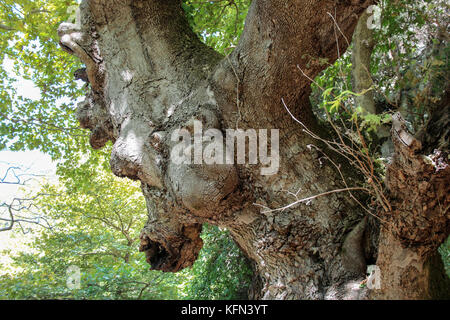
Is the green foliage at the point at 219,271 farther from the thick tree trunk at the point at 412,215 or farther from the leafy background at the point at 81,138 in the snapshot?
the thick tree trunk at the point at 412,215

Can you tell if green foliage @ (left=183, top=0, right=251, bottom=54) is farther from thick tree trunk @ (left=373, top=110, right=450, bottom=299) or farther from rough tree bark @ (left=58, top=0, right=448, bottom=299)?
thick tree trunk @ (left=373, top=110, right=450, bottom=299)

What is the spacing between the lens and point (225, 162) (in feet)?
8.57

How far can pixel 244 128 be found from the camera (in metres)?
2.75

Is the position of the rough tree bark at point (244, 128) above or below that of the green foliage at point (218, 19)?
below

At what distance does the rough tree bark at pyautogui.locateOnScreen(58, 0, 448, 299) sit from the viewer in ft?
8.08

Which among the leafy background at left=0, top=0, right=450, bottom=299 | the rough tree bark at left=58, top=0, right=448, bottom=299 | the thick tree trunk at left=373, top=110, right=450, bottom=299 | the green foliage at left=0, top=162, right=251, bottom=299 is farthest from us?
the green foliage at left=0, top=162, right=251, bottom=299

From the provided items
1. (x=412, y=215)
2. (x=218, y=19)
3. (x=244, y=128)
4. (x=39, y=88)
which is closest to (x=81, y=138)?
(x=39, y=88)

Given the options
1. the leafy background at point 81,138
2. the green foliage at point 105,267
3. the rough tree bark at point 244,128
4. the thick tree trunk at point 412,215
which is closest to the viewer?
the thick tree trunk at point 412,215

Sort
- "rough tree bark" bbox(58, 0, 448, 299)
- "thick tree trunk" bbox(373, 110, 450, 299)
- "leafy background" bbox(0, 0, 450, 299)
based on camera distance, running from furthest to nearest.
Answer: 1. "leafy background" bbox(0, 0, 450, 299)
2. "rough tree bark" bbox(58, 0, 448, 299)
3. "thick tree trunk" bbox(373, 110, 450, 299)

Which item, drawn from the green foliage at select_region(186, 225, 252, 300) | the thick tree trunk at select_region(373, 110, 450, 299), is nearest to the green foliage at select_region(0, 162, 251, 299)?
the green foliage at select_region(186, 225, 252, 300)

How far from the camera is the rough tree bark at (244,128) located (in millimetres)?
2463

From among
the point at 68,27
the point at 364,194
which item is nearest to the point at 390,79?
the point at 364,194

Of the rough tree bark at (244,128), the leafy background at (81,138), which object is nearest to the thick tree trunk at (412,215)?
the rough tree bark at (244,128)
